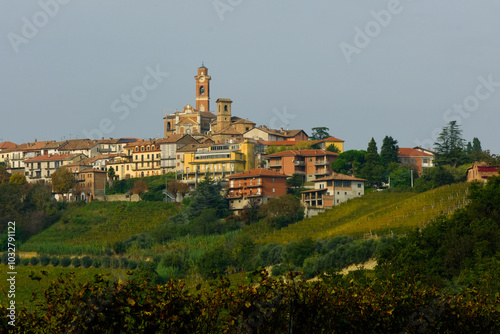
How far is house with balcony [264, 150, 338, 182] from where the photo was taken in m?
83.5

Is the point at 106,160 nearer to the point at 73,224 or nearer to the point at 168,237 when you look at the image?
the point at 73,224

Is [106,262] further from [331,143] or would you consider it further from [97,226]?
[331,143]

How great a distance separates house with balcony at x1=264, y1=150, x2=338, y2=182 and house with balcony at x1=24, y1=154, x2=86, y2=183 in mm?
26616

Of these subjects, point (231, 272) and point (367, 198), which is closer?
point (231, 272)

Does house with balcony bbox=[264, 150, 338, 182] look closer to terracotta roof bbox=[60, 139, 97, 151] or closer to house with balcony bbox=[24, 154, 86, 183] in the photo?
house with balcony bbox=[24, 154, 86, 183]

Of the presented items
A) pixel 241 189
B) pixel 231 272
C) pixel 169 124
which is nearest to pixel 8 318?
pixel 231 272

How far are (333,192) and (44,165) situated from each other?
38090mm

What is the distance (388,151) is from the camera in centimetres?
8394

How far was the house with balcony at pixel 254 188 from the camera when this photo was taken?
257 feet

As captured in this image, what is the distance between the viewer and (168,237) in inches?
2869

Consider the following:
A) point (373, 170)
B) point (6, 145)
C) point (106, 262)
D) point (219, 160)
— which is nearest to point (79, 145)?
point (6, 145)

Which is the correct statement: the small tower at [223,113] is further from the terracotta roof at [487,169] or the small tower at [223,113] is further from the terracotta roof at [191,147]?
the terracotta roof at [487,169]

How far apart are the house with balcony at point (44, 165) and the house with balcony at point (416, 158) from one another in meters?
35.7

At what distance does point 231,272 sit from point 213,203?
17229mm
